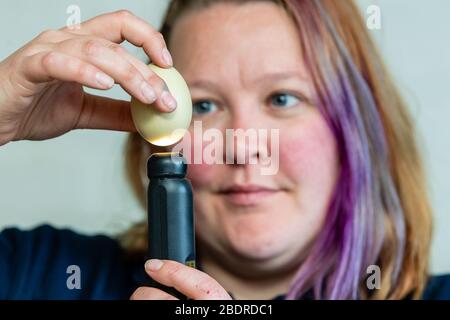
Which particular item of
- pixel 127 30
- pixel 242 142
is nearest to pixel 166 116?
pixel 127 30

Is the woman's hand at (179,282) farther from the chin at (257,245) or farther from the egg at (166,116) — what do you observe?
the chin at (257,245)

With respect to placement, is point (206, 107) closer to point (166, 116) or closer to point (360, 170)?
point (360, 170)

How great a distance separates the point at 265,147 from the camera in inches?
48.1

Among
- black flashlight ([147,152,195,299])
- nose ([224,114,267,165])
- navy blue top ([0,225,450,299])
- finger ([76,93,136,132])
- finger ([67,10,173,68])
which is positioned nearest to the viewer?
black flashlight ([147,152,195,299])

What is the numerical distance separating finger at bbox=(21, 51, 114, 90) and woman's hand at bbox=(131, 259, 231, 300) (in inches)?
8.0

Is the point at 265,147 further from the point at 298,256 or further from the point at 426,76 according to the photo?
the point at 426,76

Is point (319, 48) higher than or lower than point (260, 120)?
higher

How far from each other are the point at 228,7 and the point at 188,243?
2.13 feet

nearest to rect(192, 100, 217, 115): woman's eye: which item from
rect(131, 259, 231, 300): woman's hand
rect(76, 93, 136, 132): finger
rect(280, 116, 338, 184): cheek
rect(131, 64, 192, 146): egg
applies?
rect(280, 116, 338, 184): cheek

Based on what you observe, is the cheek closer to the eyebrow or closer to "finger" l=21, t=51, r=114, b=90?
the eyebrow

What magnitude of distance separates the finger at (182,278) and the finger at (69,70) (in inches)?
7.9

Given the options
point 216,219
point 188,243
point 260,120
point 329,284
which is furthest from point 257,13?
point 188,243

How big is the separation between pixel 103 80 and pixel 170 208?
0.56 feet

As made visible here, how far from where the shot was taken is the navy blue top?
4.47 ft
